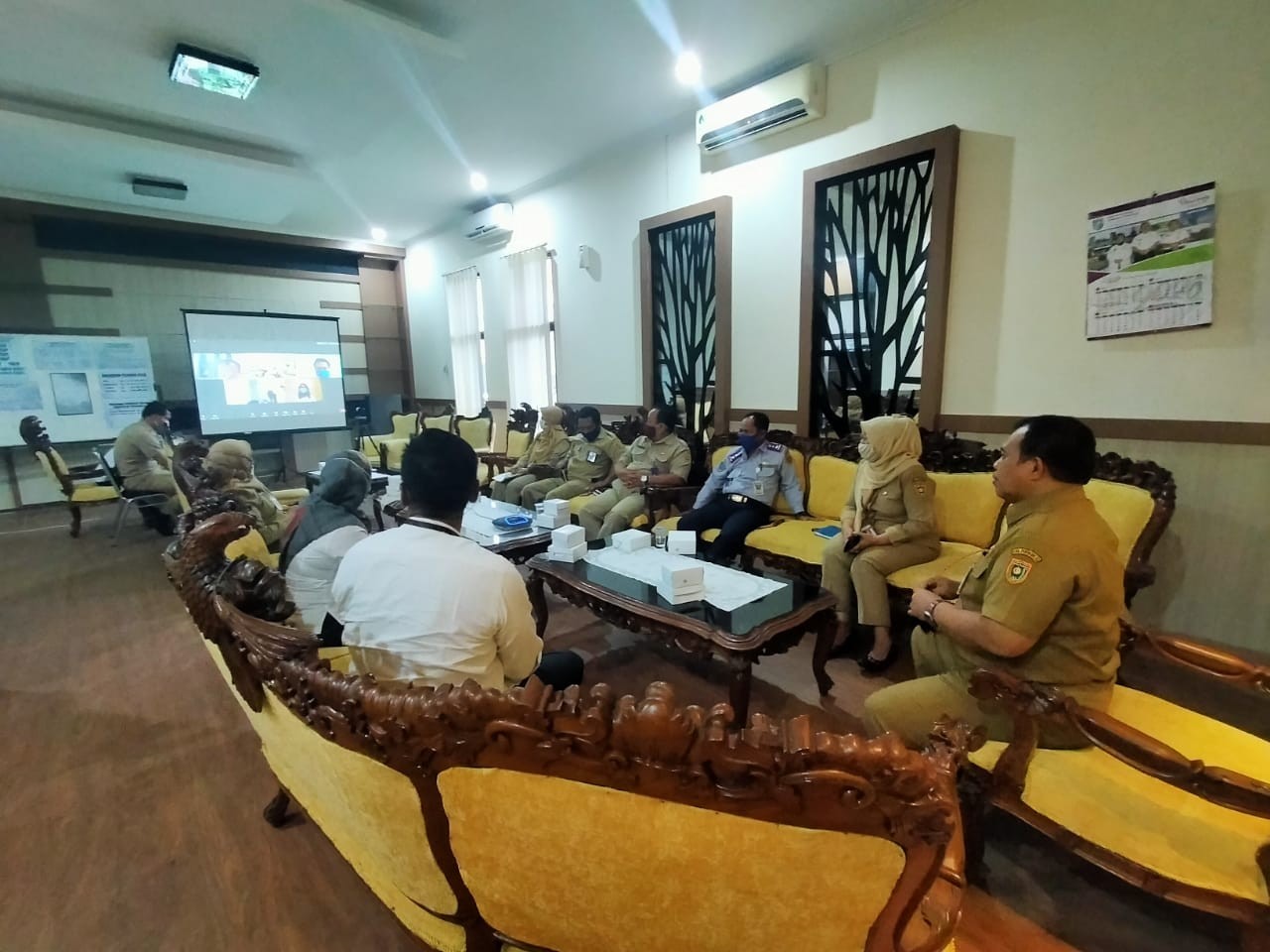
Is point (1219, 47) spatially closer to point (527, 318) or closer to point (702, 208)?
point (702, 208)

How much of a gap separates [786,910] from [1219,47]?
3.19 m

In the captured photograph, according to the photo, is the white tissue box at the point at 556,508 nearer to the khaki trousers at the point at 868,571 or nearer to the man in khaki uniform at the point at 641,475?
the man in khaki uniform at the point at 641,475

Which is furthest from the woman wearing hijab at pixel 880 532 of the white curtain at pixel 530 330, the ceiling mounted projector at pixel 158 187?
the ceiling mounted projector at pixel 158 187

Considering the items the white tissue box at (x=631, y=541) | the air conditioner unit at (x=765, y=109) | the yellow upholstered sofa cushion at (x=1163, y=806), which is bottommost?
the yellow upholstered sofa cushion at (x=1163, y=806)

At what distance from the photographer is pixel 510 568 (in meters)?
1.16

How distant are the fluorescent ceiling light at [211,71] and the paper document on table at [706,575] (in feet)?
11.2

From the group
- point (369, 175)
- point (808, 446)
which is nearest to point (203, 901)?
point (808, 446)

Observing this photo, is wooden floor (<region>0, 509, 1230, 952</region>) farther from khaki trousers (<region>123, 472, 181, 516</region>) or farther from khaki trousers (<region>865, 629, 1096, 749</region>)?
khaki trousers (<region>123, 472, 181, 516</region>)

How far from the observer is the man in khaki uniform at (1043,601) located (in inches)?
47.3

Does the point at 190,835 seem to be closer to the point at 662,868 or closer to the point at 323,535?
the point at 323,535

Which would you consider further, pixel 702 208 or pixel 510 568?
pixel 702 208

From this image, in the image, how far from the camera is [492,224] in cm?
537

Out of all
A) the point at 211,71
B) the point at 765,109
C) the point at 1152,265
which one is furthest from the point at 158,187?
the point at 1152,265

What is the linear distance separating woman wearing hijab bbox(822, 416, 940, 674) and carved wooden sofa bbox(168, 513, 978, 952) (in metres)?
1.67
